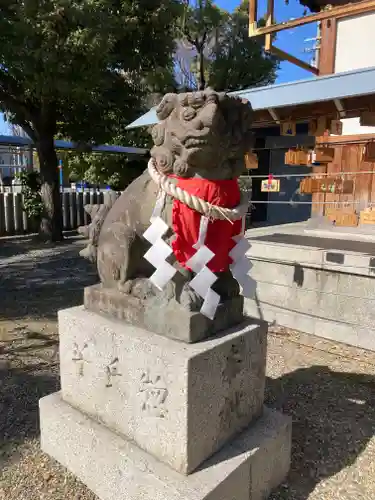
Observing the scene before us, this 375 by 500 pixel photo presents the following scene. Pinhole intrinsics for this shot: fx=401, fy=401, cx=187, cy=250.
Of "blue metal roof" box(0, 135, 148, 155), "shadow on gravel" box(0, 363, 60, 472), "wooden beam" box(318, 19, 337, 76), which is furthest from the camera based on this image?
"blue metal roof" box(0, 135, 148, 155)

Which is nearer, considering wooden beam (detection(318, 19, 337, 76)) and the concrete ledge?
the concrete ledge

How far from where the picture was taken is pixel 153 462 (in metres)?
1.88

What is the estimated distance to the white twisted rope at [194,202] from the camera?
1.83 meters

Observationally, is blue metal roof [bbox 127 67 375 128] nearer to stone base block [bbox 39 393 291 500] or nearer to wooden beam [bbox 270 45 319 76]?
wooden beam [bbox 270 45 319 76]

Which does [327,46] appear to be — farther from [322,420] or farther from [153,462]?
[153,462]

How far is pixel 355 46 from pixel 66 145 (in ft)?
27.3

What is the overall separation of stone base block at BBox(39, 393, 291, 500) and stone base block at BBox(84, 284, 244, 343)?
0.59 metres

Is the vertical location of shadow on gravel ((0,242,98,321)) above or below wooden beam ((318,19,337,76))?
below

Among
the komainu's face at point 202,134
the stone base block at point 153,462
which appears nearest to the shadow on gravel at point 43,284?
the stone base block at point 153,462

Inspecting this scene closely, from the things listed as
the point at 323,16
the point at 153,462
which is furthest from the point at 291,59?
the point at 153,462

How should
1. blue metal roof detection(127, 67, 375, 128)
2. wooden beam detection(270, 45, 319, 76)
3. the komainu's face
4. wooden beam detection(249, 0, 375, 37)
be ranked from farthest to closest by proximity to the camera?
1. wooden beam detection(270, 45, 319, 76)
2. wooden beam detection(249, 0, 375, 37)
3. blue metal roof detection(127, 67, 375, 128)
4. the komainu's face

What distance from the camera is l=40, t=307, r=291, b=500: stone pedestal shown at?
1787mm

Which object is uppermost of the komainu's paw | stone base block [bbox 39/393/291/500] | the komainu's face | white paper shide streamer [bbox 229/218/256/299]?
the komainu's face

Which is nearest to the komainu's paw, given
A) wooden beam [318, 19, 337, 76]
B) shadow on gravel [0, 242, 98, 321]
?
shadow on gravel [0, 242, 98, 321]
